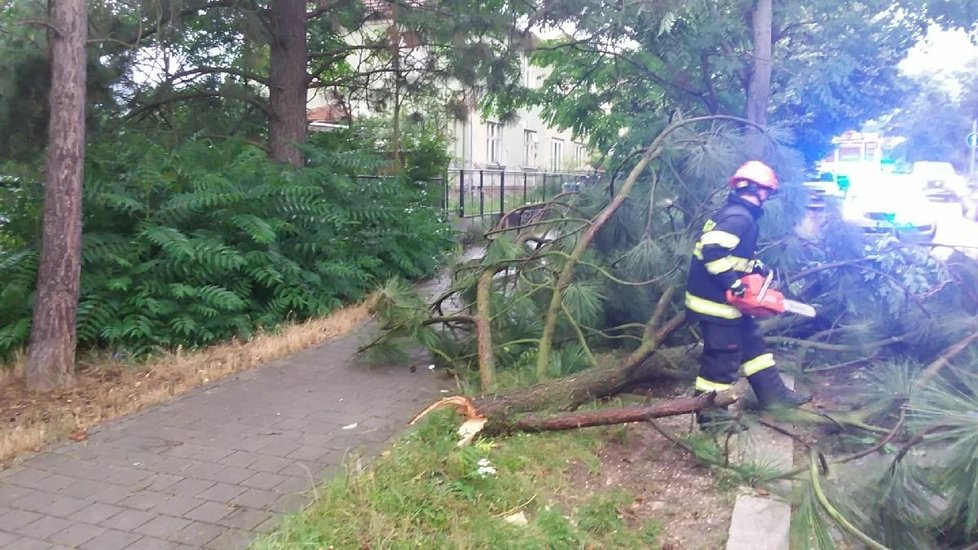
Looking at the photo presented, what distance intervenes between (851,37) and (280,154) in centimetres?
672

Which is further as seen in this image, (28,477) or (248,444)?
(248,444)

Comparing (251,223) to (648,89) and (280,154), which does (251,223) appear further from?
(648,89)

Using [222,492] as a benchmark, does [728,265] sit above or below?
above

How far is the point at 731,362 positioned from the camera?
510cm

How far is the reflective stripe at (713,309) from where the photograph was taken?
512 centimetres

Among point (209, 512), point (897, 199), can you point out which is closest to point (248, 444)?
point (209, 512)

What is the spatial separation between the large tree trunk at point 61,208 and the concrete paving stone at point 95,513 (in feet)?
7.83

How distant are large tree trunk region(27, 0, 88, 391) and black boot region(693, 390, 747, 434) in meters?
4.71

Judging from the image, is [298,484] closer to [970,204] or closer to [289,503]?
[289,503]

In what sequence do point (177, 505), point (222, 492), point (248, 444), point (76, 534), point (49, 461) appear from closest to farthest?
point (76, 534)
point (177, 505)
point (222, 492)
point (49, 461)
point (248, 444)

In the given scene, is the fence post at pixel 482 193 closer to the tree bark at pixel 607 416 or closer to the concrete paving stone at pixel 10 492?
the tree bark at pixel 607 416

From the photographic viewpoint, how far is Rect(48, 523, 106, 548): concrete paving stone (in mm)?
3762


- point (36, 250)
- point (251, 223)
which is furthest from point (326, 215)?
point (36, 250)

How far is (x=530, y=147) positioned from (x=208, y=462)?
32.0 metres
